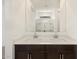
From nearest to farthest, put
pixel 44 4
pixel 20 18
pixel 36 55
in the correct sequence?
pixel 36 55 → pixel 20 18 → pixel 44 4

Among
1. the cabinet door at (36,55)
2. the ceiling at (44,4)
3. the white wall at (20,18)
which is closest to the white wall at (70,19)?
the white wall at (20,18)

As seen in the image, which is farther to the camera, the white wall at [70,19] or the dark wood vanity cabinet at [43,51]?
the white wall at [70,19]

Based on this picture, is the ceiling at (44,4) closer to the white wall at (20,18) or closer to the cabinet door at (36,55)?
the white wall at (20,18)

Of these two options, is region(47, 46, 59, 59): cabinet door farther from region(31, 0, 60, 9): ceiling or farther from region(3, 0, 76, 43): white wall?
region(31, 0, 60, 9): ceiling

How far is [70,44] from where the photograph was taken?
3.57m

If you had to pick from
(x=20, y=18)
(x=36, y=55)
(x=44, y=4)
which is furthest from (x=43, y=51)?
(x=44, y=4)

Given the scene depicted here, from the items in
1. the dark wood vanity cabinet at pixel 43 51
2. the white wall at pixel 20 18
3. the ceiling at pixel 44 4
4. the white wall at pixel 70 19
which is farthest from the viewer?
the ceiling at pixel 44 4

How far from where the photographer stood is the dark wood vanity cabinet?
3527 millimetres

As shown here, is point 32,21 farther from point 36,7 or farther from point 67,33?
point 67,33

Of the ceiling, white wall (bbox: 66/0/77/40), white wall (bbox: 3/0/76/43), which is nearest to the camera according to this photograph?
white wall (bbox: 3/0/76/43)

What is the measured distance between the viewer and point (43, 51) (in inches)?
140

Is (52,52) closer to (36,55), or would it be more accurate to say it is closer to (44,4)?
(36,55)

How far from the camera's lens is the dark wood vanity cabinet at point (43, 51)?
11.6 feet

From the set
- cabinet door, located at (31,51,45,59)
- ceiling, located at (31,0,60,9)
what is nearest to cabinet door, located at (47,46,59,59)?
cabinet door, located at (31,51,45,59)
